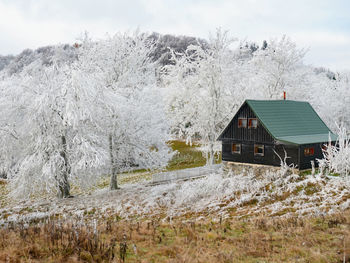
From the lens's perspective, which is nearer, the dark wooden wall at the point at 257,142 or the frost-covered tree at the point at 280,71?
the dark wooden wall at the point at 257,142

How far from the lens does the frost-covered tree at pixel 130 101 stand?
25.6 m

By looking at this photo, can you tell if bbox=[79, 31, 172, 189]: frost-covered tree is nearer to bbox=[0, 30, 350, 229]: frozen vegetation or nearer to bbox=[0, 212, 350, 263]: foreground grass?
bbox=[0, 30, 350, 229]: frozen vegetation

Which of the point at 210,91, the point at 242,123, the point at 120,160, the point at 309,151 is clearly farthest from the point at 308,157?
the point at 120,160

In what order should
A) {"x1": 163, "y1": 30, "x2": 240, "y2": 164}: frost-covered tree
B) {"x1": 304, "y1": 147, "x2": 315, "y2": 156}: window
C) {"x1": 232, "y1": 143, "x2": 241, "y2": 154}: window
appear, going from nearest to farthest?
{"x1": 304, "y1": 147, "x2": 315, "y2": 156}: window → {"x1": 232, "y1": 143, "x2": 241, "y2": 154}: window → {"x1": 163, "y1": 30, "x2": 240, "y2": 164}: frost-covered tree

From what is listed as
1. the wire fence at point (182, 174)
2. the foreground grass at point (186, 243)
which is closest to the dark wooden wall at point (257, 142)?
the wire fence at point (182, 174)

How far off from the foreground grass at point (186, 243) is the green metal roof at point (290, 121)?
14179 millimetres

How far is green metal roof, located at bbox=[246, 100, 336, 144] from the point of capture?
25342 millimetres

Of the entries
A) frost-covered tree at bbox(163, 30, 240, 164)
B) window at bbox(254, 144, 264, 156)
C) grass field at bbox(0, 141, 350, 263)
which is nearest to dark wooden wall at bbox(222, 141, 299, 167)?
window at bbox(254, 144, 264, 156)

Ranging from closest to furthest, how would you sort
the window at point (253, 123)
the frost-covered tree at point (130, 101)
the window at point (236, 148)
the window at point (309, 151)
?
the window at point (309, 151) → the frost-covered tree at point (130, 101) → the window at point (253, 123) → the window at point (236, 148)

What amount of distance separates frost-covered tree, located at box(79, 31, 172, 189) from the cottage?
5728 millimetres

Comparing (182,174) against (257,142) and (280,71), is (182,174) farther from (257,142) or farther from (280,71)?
Answer: (280,71)

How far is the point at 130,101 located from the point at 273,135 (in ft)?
34.7

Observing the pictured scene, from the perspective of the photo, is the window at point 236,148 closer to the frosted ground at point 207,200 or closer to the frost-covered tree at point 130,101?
the frosted ground at point 207,200

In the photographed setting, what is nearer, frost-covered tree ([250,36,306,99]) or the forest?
the forest
